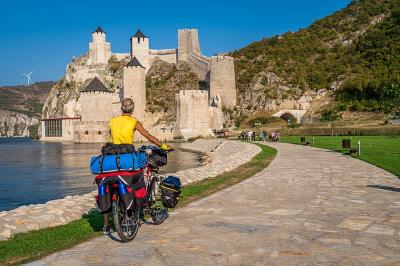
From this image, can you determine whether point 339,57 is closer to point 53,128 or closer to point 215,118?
point 215,118

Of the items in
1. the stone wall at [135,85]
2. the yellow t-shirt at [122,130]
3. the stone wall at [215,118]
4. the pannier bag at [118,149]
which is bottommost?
the pannier bag at [118,149]

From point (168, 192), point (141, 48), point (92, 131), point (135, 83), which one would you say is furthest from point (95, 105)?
point (168, 192)

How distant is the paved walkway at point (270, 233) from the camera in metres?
4.70

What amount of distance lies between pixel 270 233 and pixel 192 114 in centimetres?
5589

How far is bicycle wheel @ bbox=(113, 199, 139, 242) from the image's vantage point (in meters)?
5.44

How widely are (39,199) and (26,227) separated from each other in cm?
774

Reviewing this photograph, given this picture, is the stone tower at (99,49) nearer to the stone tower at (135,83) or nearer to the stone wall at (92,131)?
the stone tower at (135,83)

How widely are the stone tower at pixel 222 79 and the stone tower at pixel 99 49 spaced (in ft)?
94.3

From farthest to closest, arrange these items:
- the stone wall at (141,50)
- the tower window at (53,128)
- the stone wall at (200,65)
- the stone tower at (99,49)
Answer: the stone tower at (99,49) → the stone wall at (141,50) → the tower window at (53,128) → the stone wall at (200,65)

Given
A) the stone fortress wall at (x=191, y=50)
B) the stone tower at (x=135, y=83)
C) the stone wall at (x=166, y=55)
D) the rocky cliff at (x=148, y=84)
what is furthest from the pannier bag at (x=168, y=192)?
the stone wall at (x=166, y=55)

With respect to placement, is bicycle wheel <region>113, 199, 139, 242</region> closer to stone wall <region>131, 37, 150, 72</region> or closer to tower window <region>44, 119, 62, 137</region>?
tower window <region>44, 119, 62, 137</region>

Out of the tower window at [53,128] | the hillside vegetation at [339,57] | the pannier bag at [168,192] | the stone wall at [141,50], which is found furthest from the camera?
the stone wall at [141,50]

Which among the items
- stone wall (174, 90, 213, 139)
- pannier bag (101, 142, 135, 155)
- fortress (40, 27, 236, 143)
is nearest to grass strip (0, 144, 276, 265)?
pannier bag (101, 142, 135, 155)

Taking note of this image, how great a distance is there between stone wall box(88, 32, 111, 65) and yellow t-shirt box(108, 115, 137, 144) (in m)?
91.9
